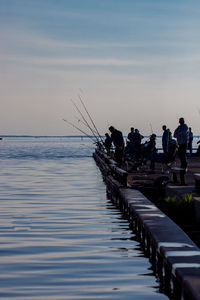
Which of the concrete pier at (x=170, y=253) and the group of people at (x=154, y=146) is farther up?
the group of people at (x=154, y=146)

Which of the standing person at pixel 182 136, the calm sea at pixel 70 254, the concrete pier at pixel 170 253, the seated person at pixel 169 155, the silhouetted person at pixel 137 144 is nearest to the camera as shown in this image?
the concrete pier at pixel 170 253

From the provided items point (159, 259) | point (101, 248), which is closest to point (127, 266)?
point (159, 259)

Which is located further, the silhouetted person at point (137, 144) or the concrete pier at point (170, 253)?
the silhouetted person at point (137, 144)

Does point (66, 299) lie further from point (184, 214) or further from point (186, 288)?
point (184, 214)

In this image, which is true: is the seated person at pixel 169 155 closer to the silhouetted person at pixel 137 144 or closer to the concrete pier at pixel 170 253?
the silhouetted person at pixel 137 144

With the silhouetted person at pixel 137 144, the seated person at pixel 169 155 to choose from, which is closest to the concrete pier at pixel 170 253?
the seated person at pixel 169 155

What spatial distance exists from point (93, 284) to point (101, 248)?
2.36 metres

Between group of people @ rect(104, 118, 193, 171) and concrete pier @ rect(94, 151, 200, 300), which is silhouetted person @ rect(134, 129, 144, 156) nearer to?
group of people @ rect(104, 118, 193, 171)

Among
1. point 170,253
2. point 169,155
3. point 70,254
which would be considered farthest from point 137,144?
point 170,253

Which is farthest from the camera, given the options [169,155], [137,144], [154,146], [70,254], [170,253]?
[137,144]

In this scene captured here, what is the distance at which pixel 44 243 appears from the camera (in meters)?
10.0

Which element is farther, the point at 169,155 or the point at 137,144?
the point at 137,144

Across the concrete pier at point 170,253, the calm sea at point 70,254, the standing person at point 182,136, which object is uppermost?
the standing person at point 182,136

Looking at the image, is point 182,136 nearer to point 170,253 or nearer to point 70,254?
point 70,254
